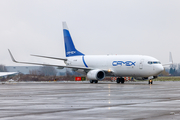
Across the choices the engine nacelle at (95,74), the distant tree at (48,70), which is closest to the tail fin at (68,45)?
the engine nacelle at (95,74)

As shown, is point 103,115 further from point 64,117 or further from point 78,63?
point 78,63

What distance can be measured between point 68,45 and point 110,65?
33.7 ft

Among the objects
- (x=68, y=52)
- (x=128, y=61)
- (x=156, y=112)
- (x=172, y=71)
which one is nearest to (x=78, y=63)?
(x=68, y=52)

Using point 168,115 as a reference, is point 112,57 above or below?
above

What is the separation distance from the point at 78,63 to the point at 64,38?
5917 mm

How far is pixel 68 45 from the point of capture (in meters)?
55.8

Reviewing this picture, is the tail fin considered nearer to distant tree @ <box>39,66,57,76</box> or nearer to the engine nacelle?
the engine nacelle

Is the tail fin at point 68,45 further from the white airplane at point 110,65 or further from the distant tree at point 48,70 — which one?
the distant tree at point 48,70

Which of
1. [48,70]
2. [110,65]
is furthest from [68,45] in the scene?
[48,70]

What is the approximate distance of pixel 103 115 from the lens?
11.7 meters

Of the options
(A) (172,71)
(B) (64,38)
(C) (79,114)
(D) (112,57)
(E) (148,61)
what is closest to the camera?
(C) (79,114)

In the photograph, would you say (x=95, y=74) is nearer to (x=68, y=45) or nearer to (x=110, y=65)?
(x=110, y=65)

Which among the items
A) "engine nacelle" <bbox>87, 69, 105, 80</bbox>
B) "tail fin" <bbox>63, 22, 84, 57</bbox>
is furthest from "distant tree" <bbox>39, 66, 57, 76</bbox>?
"engine nacelle" <bbox>87, 69, 105, 80</bbox>

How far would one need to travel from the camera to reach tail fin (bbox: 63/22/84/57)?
180ft
